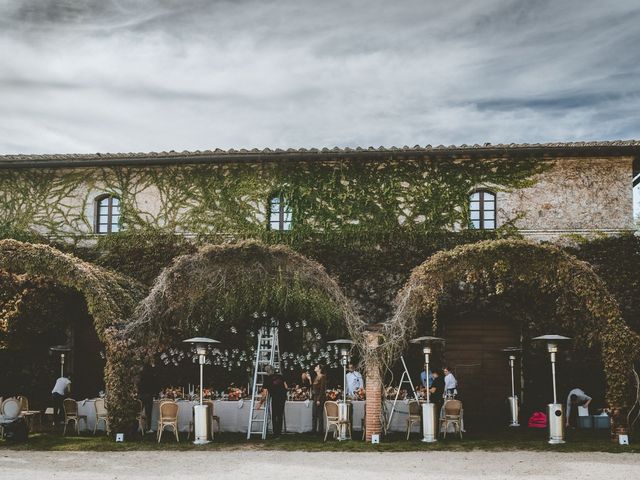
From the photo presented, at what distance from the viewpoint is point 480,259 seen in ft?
50.3

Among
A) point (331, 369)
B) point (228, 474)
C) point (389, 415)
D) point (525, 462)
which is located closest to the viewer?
point (228, 474)

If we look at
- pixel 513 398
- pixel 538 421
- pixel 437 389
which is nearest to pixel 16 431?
pixel 437 389

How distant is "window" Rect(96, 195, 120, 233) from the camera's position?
21.4 m

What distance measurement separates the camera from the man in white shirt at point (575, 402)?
733 inches

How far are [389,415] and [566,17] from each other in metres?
9.14

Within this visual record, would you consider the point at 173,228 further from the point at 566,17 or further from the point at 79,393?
the point at 566,17

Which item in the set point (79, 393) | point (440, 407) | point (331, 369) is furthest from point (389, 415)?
point (79, 393)

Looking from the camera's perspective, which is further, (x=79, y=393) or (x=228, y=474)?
(x=79, y=393)

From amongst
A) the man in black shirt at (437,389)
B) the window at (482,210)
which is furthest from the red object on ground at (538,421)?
the window at (482,210)

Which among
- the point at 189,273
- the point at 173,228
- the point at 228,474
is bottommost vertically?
the point at 228,474

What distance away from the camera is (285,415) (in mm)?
16922

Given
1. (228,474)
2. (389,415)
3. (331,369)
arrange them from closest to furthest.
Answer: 1. (228,474)
2. (389,415)
3. (331,369)

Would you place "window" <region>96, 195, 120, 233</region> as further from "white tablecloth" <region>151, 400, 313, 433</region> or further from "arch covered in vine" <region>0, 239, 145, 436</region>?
"white tablecloth" <region>151, 400, 313, 433</region>

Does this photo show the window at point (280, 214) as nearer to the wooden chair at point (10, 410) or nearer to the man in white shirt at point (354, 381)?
the man in white shirt at point (354, 381)
